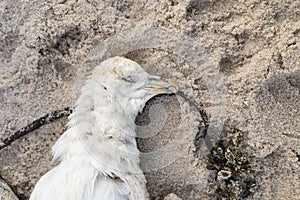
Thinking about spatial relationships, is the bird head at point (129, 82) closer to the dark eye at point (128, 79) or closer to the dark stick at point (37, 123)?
the dark eye at point (128, 79)

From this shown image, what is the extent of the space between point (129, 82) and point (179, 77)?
282 mm

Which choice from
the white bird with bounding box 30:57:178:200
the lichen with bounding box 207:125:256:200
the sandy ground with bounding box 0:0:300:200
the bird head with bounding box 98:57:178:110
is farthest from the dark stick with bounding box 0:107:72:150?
the lichen with bounding box 207:125:256:200

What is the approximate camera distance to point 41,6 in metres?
2.71

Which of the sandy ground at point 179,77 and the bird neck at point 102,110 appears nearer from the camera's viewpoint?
the bird neck at point 102,110

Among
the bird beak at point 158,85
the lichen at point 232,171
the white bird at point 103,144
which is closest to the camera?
the white bird at point 103,144

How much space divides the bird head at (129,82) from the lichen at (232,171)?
36 cm

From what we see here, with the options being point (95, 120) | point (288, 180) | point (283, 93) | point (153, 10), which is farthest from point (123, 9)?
point (288, 180)

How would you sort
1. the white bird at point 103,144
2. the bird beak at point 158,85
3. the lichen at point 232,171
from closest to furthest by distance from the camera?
the white bird at point 103,144, the bird beak at point 158,85, the lichen at point 232,171

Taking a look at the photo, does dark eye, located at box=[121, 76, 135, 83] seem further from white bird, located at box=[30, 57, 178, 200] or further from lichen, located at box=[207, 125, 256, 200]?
lichen, located at box=[207, 125, 256, 200]

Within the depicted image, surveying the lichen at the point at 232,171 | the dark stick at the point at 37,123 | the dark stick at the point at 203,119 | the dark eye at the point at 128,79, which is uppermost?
the dark eye at the point at 128,79

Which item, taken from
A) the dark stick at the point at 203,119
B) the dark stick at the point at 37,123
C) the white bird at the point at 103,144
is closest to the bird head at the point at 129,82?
the white bird at the point at 103,144

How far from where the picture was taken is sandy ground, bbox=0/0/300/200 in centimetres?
264

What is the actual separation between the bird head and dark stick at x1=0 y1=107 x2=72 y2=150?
29 centimetres

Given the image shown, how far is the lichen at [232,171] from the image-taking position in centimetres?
263
